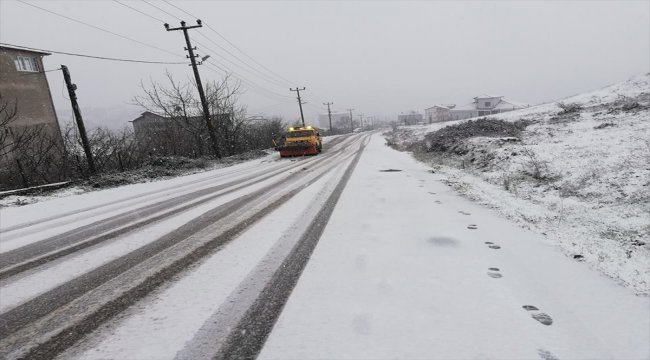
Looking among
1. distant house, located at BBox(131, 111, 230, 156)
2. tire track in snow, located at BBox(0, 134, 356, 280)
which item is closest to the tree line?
distant house, located at BBox(131, 111, 230, 156)

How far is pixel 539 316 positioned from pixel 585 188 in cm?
645

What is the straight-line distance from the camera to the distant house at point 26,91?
2966 cm

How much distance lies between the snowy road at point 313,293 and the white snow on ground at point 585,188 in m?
0.46

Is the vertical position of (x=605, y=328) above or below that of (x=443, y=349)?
below

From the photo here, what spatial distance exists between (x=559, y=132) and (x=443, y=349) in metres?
17.2

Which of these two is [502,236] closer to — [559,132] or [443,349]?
[443,349]

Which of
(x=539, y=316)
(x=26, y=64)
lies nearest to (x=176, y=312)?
(x=539, y=316)

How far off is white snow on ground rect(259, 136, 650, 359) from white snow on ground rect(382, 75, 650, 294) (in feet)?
1.65

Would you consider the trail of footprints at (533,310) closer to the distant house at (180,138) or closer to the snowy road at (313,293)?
the snowy road at (313,293)

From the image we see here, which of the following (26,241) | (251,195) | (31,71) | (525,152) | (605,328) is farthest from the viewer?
(31,71)

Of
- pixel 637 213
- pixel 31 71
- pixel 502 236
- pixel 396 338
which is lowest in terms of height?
pixel 637 213

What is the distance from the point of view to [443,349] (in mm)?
1913

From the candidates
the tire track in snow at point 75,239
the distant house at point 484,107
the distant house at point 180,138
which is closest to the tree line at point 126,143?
the distant house at point 180,138

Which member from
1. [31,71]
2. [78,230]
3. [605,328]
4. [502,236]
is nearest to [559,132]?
[502,236]
